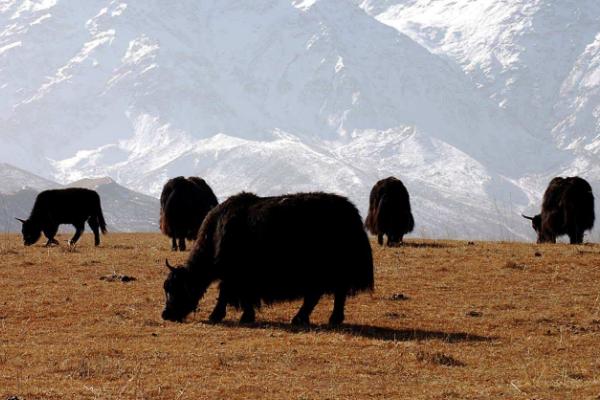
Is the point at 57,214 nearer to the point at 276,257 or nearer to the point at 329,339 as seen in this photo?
the point at 276,257

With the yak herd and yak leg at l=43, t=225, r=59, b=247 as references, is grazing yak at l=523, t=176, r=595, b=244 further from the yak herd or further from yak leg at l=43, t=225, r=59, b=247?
the yak herd

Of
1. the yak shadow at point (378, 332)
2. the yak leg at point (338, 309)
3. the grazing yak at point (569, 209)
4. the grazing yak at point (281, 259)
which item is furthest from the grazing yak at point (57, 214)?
the yak leg at point (338, 309)

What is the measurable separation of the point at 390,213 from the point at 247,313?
12.8m

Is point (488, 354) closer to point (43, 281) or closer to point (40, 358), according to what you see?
point (40, 358)

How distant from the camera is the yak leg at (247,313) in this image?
1722 cm

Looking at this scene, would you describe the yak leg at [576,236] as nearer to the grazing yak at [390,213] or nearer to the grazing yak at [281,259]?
the grazing yak at [390,213]

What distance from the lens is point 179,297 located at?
57.2 ft

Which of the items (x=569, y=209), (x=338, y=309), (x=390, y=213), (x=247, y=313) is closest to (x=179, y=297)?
(x=247, y=313)

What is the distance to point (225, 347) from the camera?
14.9 metres

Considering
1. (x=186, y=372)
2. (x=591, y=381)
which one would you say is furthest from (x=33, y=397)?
(x=591, y=381)

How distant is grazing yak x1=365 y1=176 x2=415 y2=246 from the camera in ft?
97.0

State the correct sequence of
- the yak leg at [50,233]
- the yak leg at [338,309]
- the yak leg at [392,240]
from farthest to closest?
the yak leg at [50,233] → the yak leg at [392,240] → the yak leg at [338,309]

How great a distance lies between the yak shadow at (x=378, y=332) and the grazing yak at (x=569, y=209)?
1551cm

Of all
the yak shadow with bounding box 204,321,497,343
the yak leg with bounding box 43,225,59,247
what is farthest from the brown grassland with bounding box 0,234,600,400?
the yak leg with bounding box 43,225,59,247
